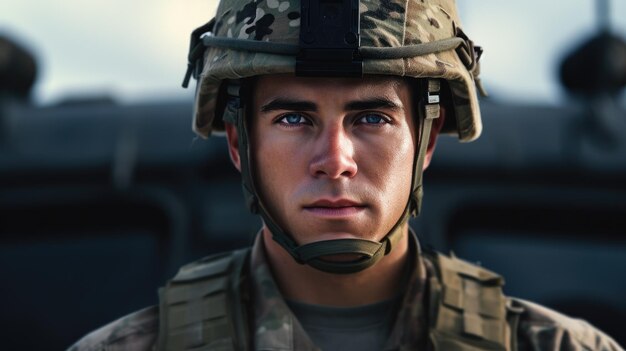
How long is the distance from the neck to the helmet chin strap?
95 mm

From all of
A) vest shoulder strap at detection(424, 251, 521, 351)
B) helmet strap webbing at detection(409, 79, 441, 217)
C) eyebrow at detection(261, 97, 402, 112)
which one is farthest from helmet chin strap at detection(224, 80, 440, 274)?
vest shoulder strap at detection(424, 251, 521, 351)

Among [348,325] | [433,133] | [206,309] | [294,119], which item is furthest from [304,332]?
[433,133]

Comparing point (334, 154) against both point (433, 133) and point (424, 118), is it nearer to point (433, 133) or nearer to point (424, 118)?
point (424, 118)

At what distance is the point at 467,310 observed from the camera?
2744 mm

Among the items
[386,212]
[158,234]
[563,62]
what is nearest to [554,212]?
[563,62]

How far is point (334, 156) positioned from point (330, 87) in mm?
183

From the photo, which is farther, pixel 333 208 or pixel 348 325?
pixel 348 325

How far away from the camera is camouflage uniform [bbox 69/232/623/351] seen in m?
2.63

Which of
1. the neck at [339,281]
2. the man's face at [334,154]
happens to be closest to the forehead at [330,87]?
the man's face at [334,154]

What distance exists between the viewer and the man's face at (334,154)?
2486mm

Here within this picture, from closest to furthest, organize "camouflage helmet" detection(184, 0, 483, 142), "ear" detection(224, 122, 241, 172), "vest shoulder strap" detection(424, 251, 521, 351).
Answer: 1. "camouflage helmet" detection(184, 0, 483, 142)
2. "vest shoulder strap" detection(424, 251, 521, 351)
3. "ear" detection(224, 122, 241, 172)

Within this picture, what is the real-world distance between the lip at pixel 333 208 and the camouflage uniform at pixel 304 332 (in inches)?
12.6

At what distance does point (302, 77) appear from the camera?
2.54 metres

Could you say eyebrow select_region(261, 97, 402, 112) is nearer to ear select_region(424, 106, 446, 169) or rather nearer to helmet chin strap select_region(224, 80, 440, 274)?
helmet chin strap select_region(224, 80, 440, 274)
